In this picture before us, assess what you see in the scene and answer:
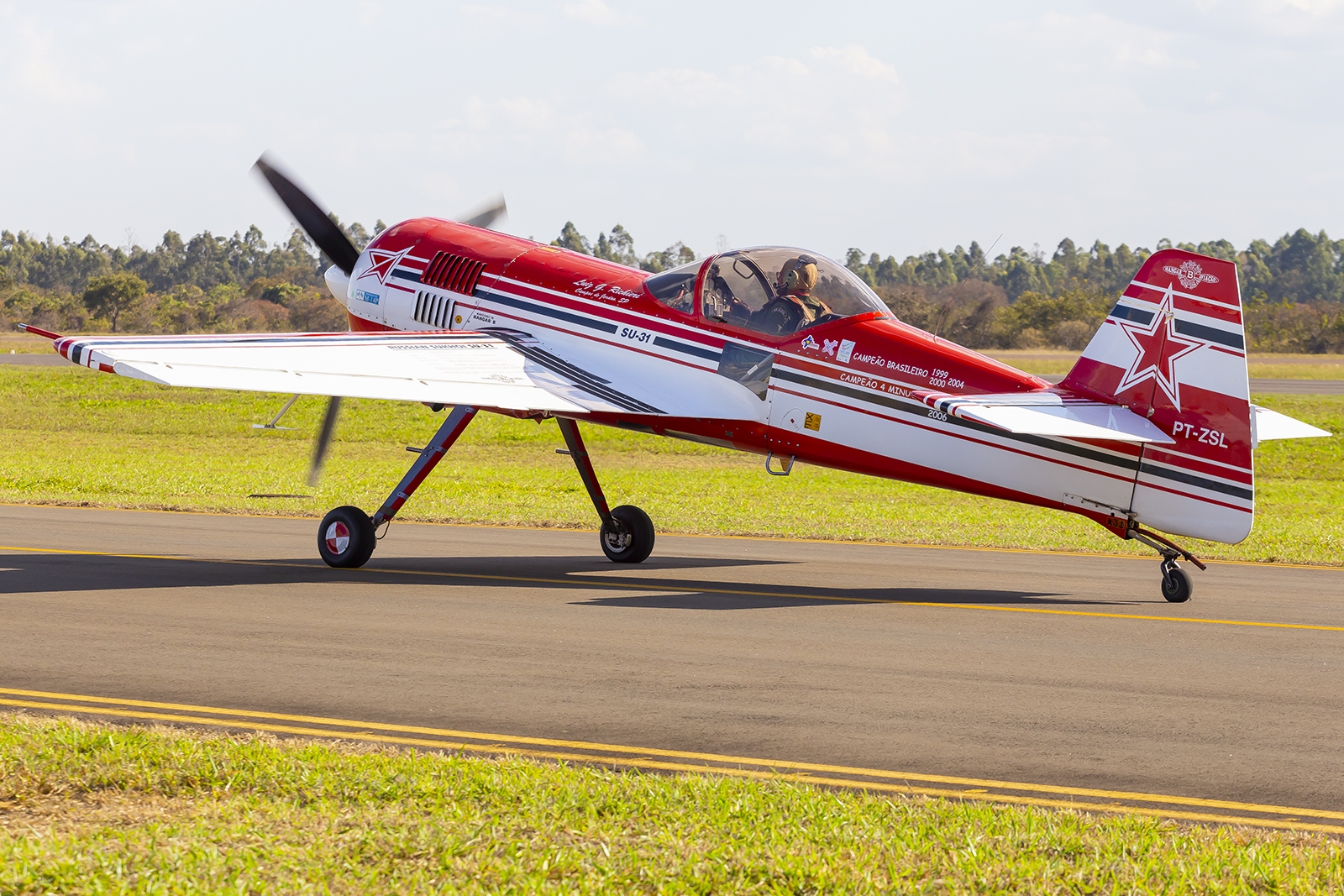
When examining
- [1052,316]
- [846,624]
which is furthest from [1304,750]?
[1052,316]

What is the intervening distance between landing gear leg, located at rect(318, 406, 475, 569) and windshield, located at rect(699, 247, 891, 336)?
2.96m

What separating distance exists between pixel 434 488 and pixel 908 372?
15.8 metres

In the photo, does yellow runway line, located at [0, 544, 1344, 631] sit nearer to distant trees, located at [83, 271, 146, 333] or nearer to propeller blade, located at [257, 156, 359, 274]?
propeller blade, located at [257, 156, 359, 274]

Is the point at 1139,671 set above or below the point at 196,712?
above

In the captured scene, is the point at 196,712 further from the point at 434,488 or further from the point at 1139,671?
the point at 434,488

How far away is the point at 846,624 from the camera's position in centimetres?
1198

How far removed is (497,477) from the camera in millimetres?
31062

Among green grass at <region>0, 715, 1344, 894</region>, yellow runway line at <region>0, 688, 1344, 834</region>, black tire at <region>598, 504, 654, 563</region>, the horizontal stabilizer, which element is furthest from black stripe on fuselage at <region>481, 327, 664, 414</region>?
green grass at <region>0, 715, 1344, 894</region>

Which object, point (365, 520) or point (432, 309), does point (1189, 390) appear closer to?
point (365, 520)

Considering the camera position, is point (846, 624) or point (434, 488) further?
point (434, 488)

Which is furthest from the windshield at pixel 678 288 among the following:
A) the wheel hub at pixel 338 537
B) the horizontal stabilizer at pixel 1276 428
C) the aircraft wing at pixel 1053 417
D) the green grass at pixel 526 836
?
the green grass at pixel 526 836

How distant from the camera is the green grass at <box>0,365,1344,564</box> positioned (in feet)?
70.4

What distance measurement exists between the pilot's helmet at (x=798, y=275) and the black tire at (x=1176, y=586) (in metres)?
4.48

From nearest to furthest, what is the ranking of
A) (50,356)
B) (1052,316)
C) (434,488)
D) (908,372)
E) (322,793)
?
(322,793) < (908,372) < (434,488) < (50,356) < (1052,316)
